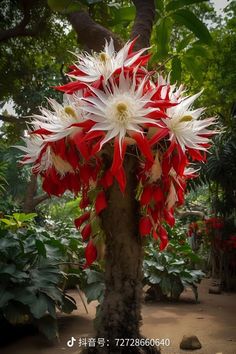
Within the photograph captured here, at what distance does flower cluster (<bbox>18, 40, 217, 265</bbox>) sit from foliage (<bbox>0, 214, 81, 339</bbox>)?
1.68 meters

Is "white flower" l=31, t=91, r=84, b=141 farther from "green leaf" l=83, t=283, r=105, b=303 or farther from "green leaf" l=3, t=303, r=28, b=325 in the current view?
"green leaf" l=83, t=283, r=105, b=303

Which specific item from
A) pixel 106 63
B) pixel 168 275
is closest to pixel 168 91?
pixel 106 63

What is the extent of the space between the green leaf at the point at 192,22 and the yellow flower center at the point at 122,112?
748 millimetres

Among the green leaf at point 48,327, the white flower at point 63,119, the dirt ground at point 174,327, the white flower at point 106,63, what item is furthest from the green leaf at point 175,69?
the green leaf at point 48,327

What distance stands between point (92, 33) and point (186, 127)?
55 centimetres

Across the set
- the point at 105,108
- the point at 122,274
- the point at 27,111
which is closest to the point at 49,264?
the point at 122,274

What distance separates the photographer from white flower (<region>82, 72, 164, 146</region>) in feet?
2.87

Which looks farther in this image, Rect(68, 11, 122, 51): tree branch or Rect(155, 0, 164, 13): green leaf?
Rect(155, 0, 164, 13): green leaf

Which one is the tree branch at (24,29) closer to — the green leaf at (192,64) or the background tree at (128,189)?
the background tree at (128,189)

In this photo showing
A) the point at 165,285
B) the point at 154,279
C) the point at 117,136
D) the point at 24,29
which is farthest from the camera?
the point at 154,279

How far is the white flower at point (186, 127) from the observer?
938mm

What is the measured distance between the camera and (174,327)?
3.23 metres

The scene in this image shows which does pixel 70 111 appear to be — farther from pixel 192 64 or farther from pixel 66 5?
pixel 192 64

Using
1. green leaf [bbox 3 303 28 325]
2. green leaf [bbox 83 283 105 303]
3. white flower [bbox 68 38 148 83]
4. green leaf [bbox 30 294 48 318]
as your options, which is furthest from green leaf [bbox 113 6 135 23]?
green leaf [bbox 83 283 105 303]
